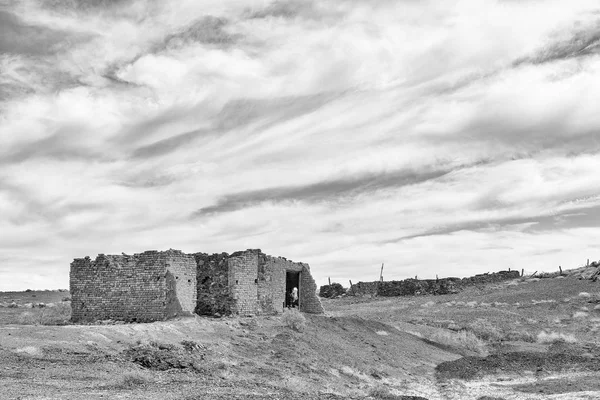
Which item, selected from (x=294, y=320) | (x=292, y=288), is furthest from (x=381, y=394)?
(x=292, y=288)

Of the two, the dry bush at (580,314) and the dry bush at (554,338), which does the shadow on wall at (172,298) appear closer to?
the dry bush at (554,338)

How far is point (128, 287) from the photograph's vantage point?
23.8 m

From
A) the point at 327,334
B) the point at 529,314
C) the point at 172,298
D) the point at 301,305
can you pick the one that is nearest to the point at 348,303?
the point at 529,314

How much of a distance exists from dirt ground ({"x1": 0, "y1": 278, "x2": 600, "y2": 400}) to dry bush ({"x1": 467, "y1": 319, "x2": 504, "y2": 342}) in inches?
2.3

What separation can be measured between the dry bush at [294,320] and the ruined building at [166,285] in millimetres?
1710

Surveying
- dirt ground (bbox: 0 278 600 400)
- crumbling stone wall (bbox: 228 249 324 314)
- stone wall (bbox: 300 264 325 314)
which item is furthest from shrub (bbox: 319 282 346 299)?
crumbling stone wall (bbox: 228 249 324 314)

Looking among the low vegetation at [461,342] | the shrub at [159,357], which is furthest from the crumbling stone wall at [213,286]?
the low vegetation at [461,342]

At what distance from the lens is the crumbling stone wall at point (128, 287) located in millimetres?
23531

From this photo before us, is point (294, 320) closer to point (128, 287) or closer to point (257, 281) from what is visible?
point (257, 281)

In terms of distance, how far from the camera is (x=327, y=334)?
26.6 meters

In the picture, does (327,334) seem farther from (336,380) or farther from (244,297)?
(336,380)

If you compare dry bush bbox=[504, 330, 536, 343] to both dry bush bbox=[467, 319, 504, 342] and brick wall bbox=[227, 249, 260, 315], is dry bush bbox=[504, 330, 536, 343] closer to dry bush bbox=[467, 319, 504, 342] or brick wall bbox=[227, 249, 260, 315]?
dry bush bbox=[467, 319, 504, 342]

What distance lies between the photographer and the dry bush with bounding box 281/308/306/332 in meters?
25.7

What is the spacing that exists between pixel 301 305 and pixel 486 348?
10.1 metres
